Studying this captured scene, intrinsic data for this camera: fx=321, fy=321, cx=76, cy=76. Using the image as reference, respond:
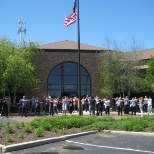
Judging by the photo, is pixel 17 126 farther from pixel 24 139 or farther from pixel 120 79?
pixel 120 79

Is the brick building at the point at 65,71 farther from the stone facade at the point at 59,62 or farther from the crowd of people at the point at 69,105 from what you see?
the crowd of people at the point at 69,105

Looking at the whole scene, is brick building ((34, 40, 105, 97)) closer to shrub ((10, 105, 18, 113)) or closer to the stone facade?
the stone facade

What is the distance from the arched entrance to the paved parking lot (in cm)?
2682

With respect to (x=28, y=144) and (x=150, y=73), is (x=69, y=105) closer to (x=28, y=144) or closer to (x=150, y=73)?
(x=150, y=73)

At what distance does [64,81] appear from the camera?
130 feet

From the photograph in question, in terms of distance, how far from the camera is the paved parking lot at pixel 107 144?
9.18 metres

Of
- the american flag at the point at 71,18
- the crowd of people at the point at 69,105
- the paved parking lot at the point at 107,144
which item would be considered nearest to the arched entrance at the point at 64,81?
the crowd of people at the point at 69,105

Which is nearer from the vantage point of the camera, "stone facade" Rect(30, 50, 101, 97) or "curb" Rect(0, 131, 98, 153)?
"curb" Rect(0, 131, 98, 153)

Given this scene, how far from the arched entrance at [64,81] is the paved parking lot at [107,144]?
88.0 ft

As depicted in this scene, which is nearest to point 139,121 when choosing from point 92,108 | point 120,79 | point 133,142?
point 133,142

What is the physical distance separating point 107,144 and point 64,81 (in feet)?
96.5

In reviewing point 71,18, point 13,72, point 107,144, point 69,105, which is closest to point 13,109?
point 13,72

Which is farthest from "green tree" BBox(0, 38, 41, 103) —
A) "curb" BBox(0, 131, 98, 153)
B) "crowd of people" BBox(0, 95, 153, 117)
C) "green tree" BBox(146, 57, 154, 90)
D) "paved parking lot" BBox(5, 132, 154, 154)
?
"curb" BBox(0, 131, 98, 153)

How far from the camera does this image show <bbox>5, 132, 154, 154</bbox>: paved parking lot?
918 centimetres
